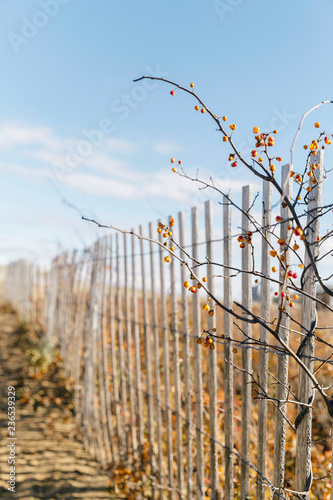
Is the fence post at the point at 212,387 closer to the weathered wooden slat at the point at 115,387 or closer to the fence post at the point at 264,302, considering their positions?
the fence post at the point at 264,302

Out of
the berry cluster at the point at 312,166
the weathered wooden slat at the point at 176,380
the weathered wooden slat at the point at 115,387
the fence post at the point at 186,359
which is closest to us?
the berry cluster at the point at 312,166

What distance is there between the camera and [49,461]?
405 centimetres

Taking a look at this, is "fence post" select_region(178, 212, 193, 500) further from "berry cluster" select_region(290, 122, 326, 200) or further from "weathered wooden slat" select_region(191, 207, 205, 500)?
"berry cluster" select_region(290, 122, 326, 200)

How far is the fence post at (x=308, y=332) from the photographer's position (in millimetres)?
1646

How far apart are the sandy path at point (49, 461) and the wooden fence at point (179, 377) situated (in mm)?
206

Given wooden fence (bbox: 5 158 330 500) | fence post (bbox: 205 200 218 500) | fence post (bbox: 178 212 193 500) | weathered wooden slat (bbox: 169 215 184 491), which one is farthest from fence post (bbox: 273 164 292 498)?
weathered wooden slat (bbox: 169 215 184 491)

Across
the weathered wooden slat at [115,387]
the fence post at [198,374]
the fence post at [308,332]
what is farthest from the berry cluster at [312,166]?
the weathered wooden slat at [115,387]

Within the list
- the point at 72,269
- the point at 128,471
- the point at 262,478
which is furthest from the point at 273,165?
the point at 72,269

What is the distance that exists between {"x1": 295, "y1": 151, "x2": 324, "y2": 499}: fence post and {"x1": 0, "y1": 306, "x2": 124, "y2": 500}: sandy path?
2.35 metres

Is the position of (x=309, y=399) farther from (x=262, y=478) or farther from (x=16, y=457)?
(x=16, y=457)

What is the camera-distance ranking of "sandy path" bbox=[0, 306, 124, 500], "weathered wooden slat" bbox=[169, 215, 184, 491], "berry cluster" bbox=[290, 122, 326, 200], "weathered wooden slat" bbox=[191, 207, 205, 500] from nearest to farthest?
"berry cluster" bbox=[290, 122, 326, 200] → "weathered wooden slat" bbox=[191, 207, 205, 500] → "weathered wooden slat" bbox=[169, 215, 184, 491] → "sandy path" bbox=[0, 306, 124, 500]

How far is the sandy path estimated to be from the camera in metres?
3.56

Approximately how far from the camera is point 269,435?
430 cm

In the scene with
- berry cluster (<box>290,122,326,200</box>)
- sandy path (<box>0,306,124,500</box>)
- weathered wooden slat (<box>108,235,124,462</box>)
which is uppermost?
berry cluster (<box>290,122,326,200</box>)
